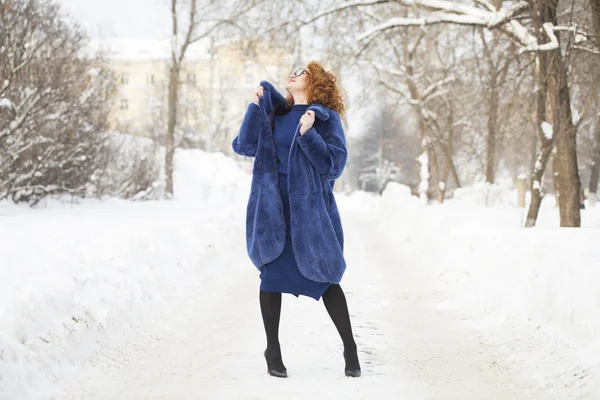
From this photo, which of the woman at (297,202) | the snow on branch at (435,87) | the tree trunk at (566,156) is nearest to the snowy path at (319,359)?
the woman at (297,202)

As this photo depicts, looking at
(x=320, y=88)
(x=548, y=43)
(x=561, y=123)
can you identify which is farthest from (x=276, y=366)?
(x=561, y=123)

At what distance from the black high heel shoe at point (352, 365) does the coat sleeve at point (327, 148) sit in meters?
1.10

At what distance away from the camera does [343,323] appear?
4066mm

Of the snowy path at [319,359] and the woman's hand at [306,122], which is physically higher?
the woman's hand at [306,122]

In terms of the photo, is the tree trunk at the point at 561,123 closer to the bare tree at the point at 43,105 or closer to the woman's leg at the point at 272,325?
the woman's leg at the point at 272,325

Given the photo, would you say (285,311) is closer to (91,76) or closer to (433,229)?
(433,229)

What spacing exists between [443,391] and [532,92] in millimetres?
8924

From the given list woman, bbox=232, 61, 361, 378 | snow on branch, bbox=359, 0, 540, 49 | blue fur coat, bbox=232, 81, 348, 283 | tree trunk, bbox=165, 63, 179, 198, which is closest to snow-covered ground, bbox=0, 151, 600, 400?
woman, bbox=232, 61, 361, 378

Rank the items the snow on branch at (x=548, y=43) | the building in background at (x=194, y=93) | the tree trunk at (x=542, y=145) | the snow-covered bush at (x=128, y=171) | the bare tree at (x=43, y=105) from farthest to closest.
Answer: the building in background at (x=194, y=93) < the snow-covered bush at (x=128, y=171) < the bare tree at (x=43, y=105) < the tree trunk at (x=542, y=145) < the snow on branch at (x=548, y=43)

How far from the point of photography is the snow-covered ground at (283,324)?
381cm

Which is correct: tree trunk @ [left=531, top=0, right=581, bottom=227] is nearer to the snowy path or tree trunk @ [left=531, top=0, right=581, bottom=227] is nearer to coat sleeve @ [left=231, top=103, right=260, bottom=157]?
the snowy path

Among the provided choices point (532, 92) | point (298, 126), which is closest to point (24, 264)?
point (298, 126)

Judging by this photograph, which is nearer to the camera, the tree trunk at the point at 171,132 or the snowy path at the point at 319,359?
the snowy path at the point at 319,359

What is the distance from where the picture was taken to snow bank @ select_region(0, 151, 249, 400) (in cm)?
376
